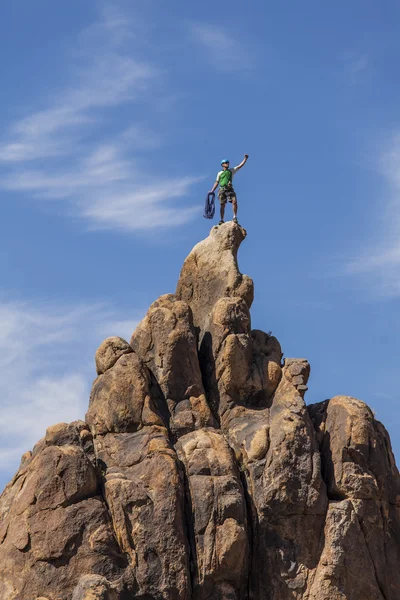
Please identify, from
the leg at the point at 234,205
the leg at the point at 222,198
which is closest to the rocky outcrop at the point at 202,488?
the leg at the point at 234,205

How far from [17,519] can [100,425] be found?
16.7 ft

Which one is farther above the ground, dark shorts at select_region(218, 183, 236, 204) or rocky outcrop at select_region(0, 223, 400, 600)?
dark shorts at select_region(218, 183, 236, 204)

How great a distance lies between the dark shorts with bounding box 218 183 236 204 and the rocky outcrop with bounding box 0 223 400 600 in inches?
246

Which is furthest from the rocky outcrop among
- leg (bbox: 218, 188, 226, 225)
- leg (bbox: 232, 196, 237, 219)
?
leg (bbox: 218, 188, 226, 225)

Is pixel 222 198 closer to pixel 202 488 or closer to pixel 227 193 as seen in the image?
pixel 227 193

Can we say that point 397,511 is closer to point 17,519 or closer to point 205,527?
point 205,527

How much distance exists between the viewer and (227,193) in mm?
62031

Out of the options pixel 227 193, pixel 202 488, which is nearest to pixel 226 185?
pixel 227 193

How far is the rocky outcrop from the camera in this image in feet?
169

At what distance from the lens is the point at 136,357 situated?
56.6m

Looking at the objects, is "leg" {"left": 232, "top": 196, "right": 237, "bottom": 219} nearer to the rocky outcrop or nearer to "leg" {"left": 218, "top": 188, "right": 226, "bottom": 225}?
"leg" {"left": 218, "top": 188, "right": 226, "bottom": 225}

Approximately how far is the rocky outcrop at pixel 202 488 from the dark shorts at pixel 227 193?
6259mm

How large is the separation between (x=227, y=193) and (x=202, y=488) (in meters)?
14.5

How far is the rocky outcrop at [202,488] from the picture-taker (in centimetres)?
5138
